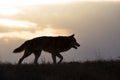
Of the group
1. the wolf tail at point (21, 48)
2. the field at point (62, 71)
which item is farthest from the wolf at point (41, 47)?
the field at point (62, 71)

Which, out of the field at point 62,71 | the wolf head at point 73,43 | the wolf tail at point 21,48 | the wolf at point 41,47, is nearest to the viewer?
the field at point 62,71

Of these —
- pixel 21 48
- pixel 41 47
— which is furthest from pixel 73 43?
pixel 21 48

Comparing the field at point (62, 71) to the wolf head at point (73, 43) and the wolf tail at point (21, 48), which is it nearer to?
the wolf tail at point (21, 48)

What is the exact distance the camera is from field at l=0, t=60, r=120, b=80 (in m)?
20.1

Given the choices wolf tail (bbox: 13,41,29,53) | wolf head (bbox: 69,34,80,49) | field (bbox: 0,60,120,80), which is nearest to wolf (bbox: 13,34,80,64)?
wolf tail (bbox: 13,41,29,53)

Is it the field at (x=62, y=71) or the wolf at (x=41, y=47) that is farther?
the wolf at (x=41, y=47)

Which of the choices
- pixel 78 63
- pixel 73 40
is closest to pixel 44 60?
pixel 78 63

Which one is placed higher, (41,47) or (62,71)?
(41,47)

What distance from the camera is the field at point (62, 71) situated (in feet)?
65.8

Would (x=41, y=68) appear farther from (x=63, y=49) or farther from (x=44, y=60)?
(x=63, y=49)

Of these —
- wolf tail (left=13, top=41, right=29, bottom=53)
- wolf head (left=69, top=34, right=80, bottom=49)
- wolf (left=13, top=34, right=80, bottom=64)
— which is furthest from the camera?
wolf head (left=69, top=34, right=80, bottom=49)

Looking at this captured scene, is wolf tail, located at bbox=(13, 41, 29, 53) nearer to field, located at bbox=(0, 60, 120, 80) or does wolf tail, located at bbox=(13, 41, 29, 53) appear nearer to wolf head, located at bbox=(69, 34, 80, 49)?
wolf head, located at bbox=(69, 34, 80, 49)

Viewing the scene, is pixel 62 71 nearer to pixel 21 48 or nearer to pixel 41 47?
pixel 41 47

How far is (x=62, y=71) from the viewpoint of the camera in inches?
834
